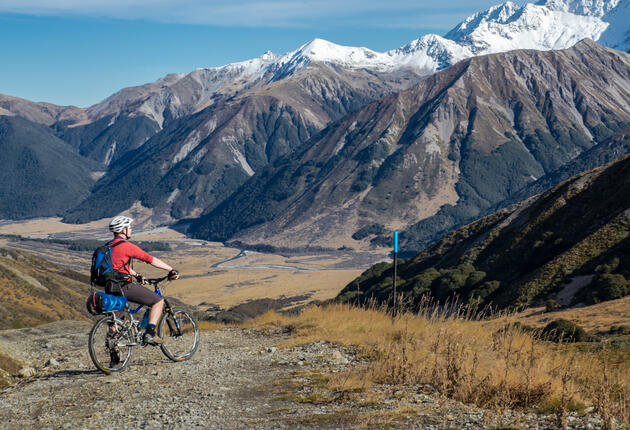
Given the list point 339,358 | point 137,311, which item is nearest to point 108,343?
point 137,311

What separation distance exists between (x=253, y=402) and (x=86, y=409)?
2.86 metres

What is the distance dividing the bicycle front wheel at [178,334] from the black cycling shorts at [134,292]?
2.58ft

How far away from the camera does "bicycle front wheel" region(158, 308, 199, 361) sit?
Result: 12.9 m

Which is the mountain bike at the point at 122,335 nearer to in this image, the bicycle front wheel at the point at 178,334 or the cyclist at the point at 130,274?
the bicycle front wheel at the point at 178,334

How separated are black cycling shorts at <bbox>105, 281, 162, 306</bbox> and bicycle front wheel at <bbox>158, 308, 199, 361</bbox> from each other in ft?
2.58

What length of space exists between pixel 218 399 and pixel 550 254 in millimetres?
32858

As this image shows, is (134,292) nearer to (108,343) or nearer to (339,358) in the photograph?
(108,343)

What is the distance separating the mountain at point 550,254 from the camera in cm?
3023

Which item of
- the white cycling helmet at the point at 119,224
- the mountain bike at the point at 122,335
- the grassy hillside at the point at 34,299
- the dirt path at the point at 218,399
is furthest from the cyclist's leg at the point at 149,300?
the grassy hillside at the point at 34,299

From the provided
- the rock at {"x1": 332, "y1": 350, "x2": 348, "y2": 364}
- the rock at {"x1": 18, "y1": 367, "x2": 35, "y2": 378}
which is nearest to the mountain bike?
the rock at {"x1": 18, "y1": 367, "x2": 35, "y2": 378}

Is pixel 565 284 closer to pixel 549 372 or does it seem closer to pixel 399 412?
pixel 549 372

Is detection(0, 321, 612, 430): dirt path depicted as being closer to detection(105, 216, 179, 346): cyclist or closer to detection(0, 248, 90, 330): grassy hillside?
detection(105, 216, 179, 346): cyclist

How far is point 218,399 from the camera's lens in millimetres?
9852

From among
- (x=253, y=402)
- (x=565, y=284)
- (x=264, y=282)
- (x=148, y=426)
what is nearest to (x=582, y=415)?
(x=253, y=402)
